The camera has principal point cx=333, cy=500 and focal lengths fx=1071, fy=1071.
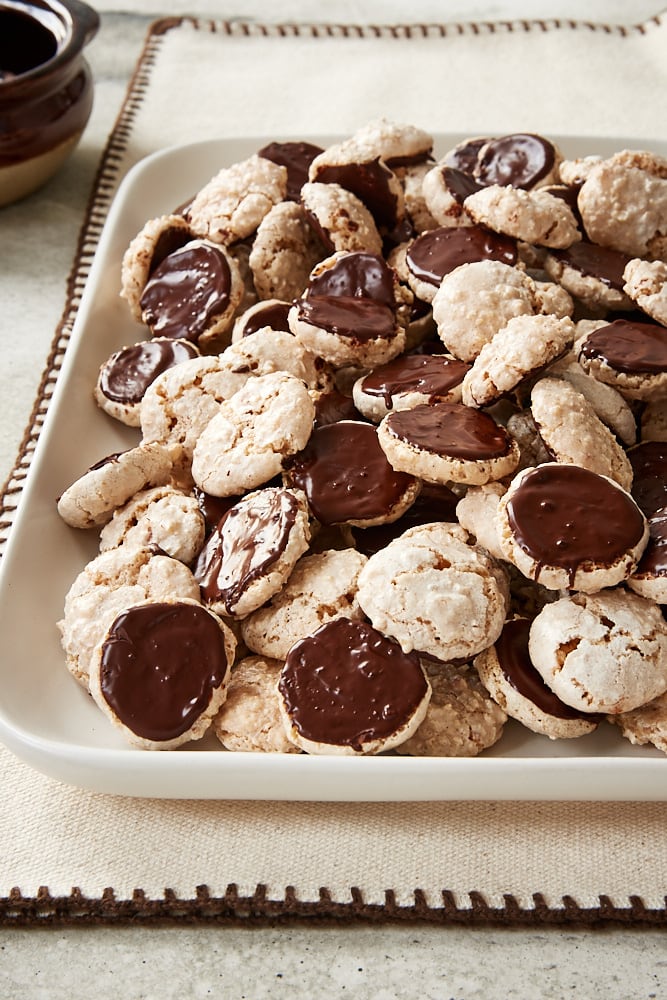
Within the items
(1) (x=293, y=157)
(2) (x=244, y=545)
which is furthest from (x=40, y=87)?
(2) (x=244, y=545)

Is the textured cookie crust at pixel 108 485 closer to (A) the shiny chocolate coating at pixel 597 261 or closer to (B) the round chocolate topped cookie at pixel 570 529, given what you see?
(B) the round chocolate topped cookie at pixel 570 529

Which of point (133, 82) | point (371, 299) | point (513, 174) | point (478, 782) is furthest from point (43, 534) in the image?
point (133, 82)

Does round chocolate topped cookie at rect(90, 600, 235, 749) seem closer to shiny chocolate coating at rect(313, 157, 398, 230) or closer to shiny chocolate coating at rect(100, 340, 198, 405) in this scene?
shiny chocolate coating at rect(100, 340, 198, 405)

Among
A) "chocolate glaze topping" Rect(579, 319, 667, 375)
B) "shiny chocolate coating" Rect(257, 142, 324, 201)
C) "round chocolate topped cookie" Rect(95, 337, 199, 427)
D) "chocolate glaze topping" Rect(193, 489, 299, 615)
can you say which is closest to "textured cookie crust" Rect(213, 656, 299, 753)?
"chocolate glaze topping" Rect(193, 489, 299, 615)

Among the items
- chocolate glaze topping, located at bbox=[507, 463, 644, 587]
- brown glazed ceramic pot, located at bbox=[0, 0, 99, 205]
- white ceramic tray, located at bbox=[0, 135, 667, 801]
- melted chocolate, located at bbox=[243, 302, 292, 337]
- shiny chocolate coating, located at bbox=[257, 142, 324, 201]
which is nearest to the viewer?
white ceramic tray, located at bbox=[0, 135, 667, 801]

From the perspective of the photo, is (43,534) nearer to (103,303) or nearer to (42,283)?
(103,303)

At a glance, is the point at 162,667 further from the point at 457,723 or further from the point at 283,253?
the point at 283,253
